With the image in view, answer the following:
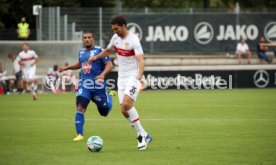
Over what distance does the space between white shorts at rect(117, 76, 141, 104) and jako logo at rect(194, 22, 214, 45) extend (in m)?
25.5

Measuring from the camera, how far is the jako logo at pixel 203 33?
1519 inches

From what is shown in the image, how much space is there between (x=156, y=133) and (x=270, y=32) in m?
24.9

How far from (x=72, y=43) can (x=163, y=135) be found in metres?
21.6

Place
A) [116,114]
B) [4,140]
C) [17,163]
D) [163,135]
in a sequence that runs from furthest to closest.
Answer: [116,114]
[163,135]
[4,140]
[17,163]

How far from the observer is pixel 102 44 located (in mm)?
35875

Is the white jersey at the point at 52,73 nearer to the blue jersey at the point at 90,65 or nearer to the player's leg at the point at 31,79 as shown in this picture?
the player's leg at the point at 31,79

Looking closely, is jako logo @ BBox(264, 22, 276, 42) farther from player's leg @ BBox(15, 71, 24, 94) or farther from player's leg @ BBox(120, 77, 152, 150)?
player's leg @ BBox(120, 77, 152, 150)

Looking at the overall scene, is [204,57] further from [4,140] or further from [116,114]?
[4,140]

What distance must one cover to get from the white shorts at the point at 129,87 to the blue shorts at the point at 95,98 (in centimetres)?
152

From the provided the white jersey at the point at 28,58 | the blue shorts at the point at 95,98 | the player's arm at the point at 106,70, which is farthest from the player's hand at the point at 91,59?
the white jersey at the point at 28,58

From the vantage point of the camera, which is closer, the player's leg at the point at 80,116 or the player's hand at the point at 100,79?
the player's hand at the point at 100,79

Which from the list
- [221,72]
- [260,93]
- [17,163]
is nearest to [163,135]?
[17,163]

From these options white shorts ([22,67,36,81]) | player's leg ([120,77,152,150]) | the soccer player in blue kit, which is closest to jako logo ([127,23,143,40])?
white shorts ([22,67,36,81])

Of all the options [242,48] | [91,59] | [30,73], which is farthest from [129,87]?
[242,48]
